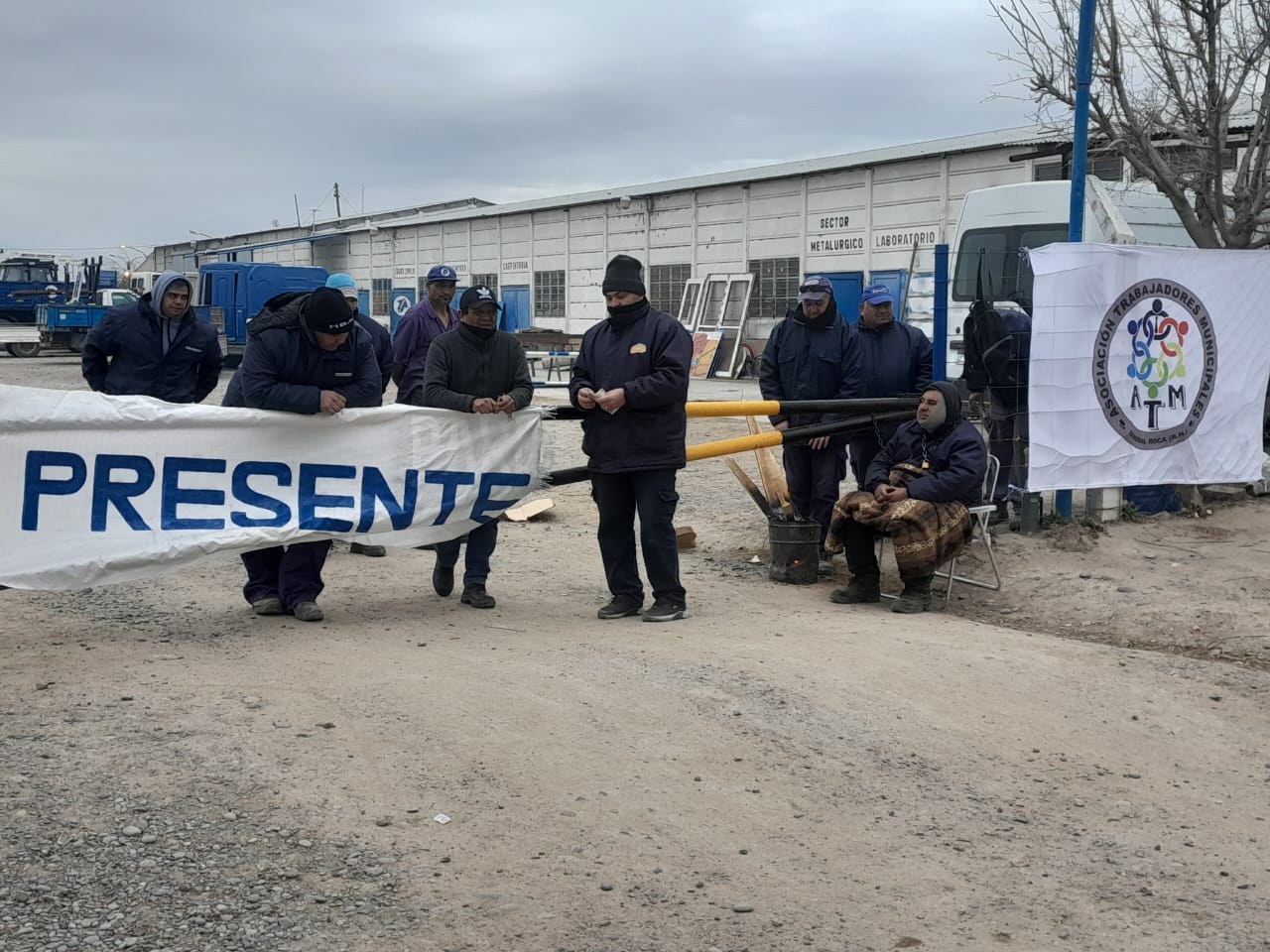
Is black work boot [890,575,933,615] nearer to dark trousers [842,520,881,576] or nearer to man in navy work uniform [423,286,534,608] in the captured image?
dark trousers [842,520,881,576]

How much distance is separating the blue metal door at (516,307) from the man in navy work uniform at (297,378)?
36.1 meters

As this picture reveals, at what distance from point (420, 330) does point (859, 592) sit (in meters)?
3.64

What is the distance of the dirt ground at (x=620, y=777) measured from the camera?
380 cm

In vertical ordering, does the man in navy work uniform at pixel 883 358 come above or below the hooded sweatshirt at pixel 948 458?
above

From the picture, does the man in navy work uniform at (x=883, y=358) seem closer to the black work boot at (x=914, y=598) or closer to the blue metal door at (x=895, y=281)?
the black work boot at (x=914, y=598)

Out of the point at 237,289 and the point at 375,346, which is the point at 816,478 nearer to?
the point at 375,346

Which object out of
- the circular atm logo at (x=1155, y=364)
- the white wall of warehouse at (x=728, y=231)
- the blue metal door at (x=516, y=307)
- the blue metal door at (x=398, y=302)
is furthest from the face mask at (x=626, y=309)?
the blue metal door at (x=398, y=302)

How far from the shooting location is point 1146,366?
9.48 metres

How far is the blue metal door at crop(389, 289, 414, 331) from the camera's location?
4478 cm

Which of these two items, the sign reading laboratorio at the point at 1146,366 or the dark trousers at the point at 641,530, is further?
the sign reading laboratorio at the point at 1146,366

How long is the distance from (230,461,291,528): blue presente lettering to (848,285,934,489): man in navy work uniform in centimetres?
392

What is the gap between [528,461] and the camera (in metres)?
7.69

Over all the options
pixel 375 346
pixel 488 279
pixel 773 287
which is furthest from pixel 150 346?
pixel 488 279

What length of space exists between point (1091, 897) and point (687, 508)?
764 centimetres
